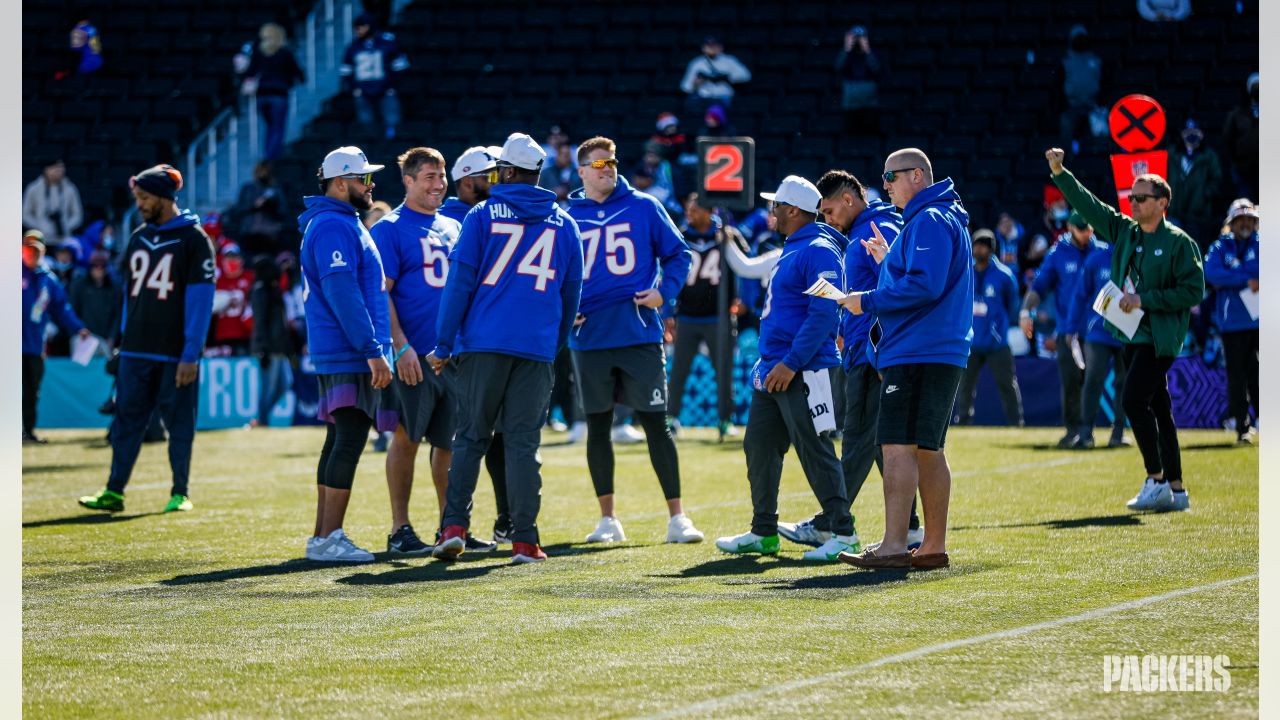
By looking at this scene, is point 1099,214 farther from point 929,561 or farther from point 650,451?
point 929,561

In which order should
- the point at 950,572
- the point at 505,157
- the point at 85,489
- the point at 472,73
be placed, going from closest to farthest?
the point at 950,572 → the point at 505,157 → the point at 85,489 → the point at 472,73

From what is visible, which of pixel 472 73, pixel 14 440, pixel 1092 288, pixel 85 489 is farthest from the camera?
pixel 472 73

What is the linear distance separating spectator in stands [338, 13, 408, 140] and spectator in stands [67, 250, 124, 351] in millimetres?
5509

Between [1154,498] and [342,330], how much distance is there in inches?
199

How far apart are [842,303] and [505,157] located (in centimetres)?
190

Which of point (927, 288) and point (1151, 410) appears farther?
point (1151, 410)

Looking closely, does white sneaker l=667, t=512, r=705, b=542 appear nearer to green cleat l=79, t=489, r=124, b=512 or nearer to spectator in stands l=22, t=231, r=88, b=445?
green cleat l=79, t=489, r=124, b=512

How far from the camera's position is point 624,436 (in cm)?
1730

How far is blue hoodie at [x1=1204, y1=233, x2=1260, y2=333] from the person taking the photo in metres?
15.4

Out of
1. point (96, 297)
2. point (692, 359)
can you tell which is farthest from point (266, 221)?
point (692, 359)

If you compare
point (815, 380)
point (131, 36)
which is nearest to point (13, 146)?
point (815, 380)

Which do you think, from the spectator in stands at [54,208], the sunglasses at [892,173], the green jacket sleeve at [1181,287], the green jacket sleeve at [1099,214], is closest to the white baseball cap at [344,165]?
the sunglasses at [892,173]

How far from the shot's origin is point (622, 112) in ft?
83.4

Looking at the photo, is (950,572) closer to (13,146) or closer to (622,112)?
(13,146)
